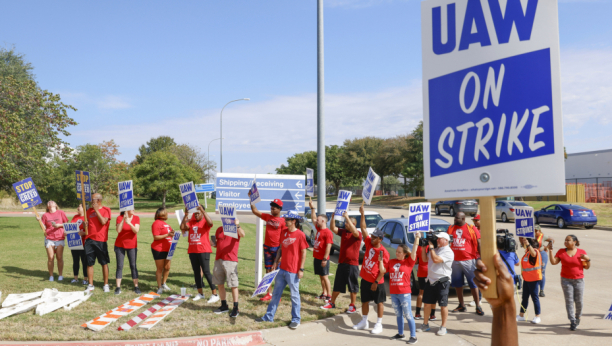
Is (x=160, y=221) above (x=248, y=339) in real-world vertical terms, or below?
above

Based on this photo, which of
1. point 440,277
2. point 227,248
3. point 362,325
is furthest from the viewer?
point 227,248

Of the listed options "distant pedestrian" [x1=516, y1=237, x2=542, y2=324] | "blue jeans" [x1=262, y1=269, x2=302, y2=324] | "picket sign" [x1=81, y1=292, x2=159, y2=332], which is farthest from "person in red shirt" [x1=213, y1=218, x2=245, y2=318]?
"distant pedestrian" [x1=516, y1=237, x2=542, y2=324]

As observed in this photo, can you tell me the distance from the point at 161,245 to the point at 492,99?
27.1 feet

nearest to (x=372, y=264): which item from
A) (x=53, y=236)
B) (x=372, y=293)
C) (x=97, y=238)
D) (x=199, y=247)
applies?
(x=372, y=293)

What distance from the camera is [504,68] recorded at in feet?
6.78

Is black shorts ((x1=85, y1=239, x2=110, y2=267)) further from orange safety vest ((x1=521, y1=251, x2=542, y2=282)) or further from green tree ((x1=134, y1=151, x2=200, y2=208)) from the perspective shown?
green tree ((x1=134, y1=151, x2=200, y2=208))

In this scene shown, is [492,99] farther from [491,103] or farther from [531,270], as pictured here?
[531,270]

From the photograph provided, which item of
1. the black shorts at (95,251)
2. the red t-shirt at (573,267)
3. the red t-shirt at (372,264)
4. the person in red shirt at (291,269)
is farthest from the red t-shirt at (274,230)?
the red t-shirt at (573,267)

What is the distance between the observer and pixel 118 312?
24.3 ft

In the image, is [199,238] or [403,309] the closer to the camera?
[403,309]

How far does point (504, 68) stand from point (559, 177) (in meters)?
0.57

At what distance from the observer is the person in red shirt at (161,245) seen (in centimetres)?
894

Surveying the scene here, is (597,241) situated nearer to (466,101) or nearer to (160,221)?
(160,221)

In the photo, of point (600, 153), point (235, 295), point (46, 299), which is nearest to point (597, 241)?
point (235, 295)
